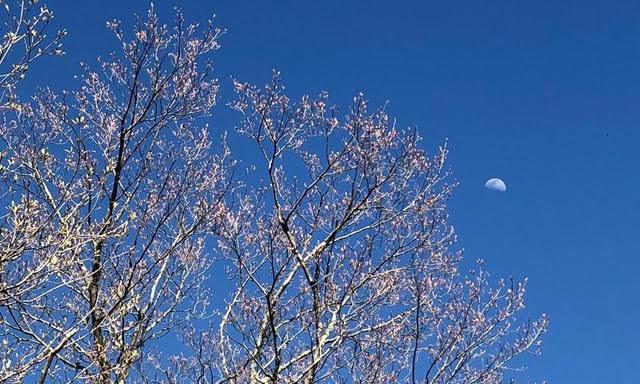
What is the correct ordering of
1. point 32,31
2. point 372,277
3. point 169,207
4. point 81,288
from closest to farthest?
point 32,31, point 81,288, point 169,207, point 372,277

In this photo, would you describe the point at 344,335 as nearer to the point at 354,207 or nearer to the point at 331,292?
the point at 331,292

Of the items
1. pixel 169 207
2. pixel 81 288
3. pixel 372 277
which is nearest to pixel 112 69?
pixel 169 207

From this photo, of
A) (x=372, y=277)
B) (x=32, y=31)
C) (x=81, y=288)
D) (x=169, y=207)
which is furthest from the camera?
(x=372, y=277)

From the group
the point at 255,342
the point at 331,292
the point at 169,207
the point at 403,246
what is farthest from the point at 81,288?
the point at 403,246

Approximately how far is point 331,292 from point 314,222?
A: 1.00 metres

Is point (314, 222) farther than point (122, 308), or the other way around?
point (314, 222)

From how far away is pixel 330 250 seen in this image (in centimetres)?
961

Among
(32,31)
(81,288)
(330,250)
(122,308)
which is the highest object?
(330,250)

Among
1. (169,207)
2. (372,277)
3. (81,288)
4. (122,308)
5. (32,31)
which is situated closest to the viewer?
(32,31)

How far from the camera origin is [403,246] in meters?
9.97

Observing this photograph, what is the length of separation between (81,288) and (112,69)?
110 inches

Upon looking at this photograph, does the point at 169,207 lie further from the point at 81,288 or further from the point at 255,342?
the point at 255,342

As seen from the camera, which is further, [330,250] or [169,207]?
[330,250]

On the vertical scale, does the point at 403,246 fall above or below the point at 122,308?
above
